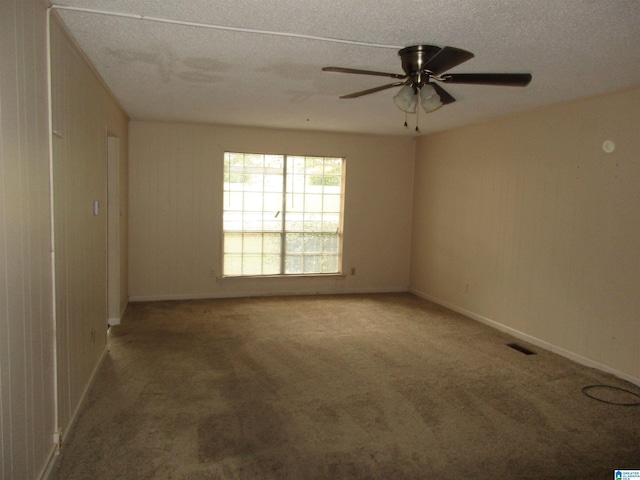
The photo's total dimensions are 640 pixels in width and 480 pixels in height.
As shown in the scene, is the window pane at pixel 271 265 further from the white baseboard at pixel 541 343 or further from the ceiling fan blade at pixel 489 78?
the ceiling fan blade at pixel 489 78

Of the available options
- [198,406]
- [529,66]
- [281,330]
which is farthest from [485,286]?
[198,406]

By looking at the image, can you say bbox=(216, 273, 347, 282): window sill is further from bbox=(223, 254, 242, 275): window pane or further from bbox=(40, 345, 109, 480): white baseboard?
bbox=(40, 345, 109, 480): white baseboard

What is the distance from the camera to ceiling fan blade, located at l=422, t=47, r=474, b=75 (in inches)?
86.2

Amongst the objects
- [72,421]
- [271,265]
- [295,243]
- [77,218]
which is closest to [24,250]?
[77,218]

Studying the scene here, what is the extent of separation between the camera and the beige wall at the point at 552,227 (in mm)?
3648

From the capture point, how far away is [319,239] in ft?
21.8

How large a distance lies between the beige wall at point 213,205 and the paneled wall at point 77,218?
1.93 meters

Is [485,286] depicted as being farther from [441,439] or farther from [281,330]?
[441,439]

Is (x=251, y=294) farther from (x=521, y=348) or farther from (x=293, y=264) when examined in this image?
(x=521, y=348)

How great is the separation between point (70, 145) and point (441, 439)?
9.29ft


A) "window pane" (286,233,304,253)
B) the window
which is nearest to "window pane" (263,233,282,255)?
the window

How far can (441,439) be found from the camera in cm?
269

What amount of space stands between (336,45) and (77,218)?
1.98m

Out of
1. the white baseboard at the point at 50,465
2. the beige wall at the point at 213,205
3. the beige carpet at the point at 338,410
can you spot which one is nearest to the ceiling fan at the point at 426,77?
the beige carpet at the point at 338,410
